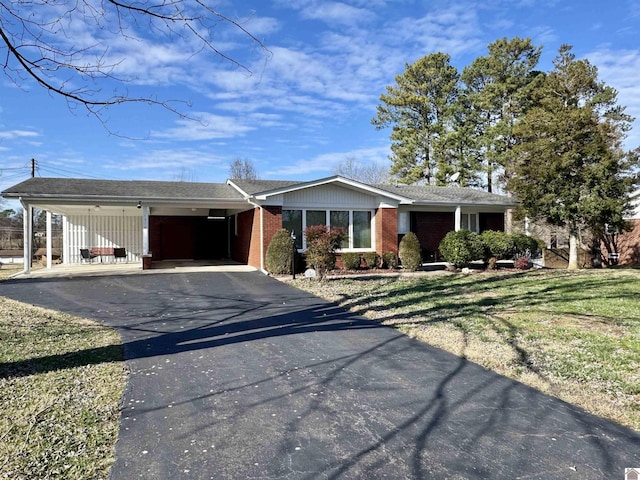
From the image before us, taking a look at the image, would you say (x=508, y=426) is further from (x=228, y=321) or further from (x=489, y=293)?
(x=489, y=293)

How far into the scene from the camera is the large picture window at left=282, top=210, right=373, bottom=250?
15.8 metres

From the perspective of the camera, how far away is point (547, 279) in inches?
551

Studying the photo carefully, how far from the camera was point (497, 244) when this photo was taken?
684 inches

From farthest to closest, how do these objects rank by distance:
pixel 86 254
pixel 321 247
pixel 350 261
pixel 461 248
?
pixel 86 254 → pixel 461 248 → pixel 350 261 → pixel 321 247

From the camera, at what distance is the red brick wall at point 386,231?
1680 centimetres

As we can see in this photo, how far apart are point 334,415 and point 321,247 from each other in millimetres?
9392

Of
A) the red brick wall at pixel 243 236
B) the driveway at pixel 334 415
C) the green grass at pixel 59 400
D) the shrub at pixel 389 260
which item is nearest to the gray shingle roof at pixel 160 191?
the red brick wall at pixel 243 236

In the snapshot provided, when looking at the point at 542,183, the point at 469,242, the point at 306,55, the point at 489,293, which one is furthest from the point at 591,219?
the point at 306,55

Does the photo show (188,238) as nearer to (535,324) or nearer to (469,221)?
(469,221)

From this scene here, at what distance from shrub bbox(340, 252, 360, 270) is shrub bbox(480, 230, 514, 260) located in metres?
5.40

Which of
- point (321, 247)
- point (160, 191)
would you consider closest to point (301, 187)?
point (321, 247)

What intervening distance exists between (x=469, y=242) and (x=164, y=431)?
1526 cm

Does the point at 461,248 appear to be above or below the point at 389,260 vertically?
above

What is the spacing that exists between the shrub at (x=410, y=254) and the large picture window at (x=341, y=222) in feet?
4.43
